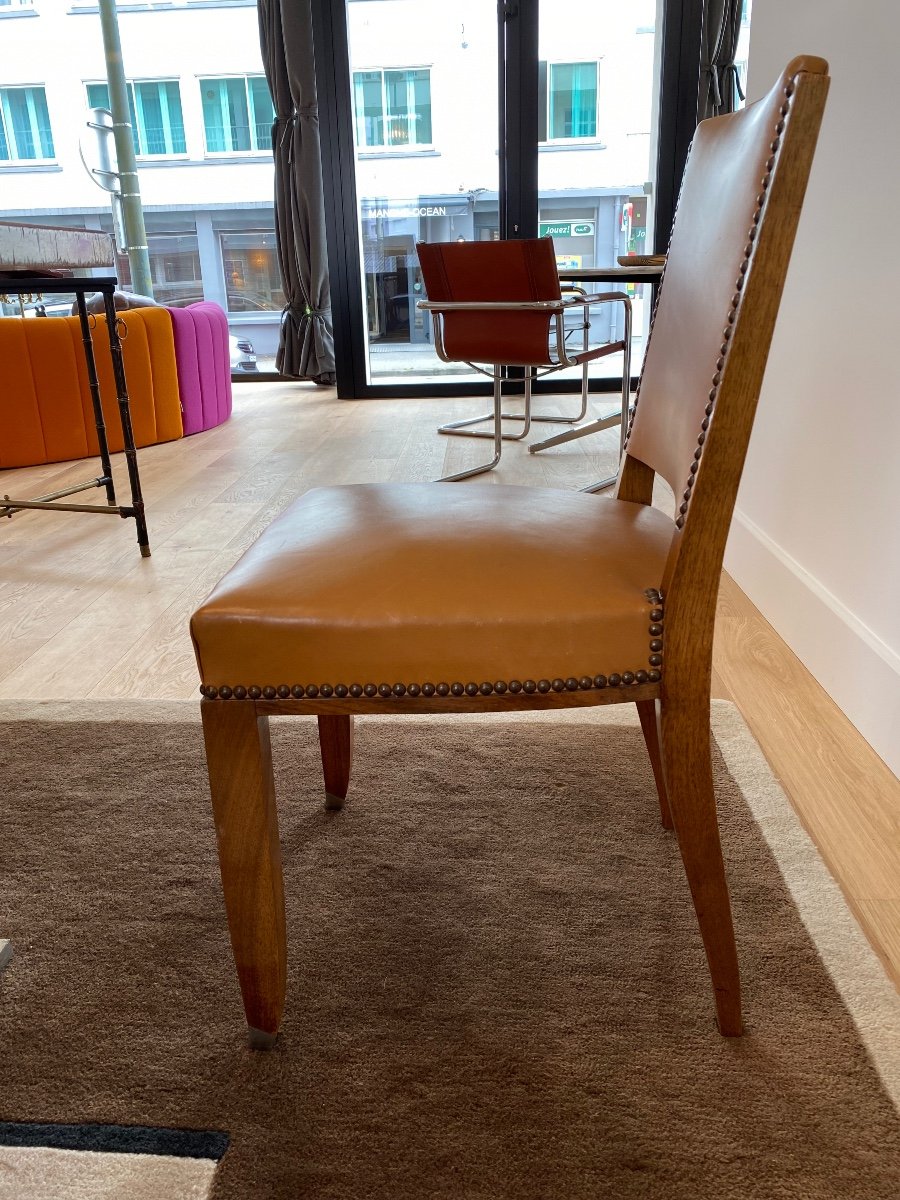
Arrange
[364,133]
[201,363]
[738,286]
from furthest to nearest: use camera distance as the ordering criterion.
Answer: [364,133], [201,363], [738,286]

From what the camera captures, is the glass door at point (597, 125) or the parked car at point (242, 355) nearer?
the glass door at point (597, 125)

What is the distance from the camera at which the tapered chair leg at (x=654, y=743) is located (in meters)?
1.13

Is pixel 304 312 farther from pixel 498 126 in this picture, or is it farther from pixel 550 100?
pixel 550 100

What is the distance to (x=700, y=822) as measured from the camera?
2.65 feet

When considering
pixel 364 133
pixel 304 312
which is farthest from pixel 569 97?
pixel 304 312

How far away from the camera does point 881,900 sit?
3.47ft

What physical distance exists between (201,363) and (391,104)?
6.19 feet

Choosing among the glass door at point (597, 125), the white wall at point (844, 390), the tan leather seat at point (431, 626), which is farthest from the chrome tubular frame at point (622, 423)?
the tan leather seat at point (431, 626)

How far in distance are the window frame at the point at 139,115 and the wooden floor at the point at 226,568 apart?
2.52 m

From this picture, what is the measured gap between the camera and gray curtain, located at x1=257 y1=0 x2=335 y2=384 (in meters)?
4.96

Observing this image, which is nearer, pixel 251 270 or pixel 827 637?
pixel 827 637

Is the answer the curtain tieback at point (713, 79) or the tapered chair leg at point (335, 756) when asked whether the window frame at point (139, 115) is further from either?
the tapered chair leg at point (335, 756)

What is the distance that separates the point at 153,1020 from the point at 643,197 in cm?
505

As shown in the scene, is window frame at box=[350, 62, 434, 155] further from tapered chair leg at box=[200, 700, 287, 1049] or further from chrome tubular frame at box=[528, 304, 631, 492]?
tapered chair leg at box=[200, 700, 287, 1049]
